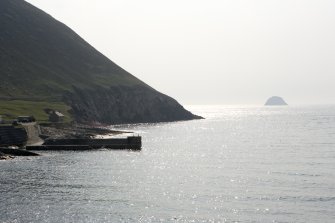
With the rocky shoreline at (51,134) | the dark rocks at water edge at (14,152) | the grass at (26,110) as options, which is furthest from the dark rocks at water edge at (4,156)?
the grass at (26,110)

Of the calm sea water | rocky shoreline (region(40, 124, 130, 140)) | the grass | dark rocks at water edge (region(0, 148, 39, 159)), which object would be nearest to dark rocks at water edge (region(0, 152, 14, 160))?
dark rocks at water edge (region(0, 148, 39, 159))

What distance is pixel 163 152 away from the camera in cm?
12025

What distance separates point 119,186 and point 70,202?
38.8ft

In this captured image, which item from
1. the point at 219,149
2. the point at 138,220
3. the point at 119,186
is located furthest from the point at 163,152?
the point at 138,220

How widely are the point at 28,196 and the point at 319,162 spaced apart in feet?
189

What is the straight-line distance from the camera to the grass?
158125mm

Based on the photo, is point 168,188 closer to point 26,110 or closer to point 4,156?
point 4,156

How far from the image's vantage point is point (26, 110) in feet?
571

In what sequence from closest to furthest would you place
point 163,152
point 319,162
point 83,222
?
point 83,222 < point 319,162 < point 163,152

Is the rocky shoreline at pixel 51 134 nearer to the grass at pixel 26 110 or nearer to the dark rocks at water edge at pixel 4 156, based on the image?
the dark rocks at water edge at pixel 4 156

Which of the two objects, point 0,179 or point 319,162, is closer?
point 0,179

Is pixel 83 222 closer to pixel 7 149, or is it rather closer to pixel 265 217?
pixel 265 217

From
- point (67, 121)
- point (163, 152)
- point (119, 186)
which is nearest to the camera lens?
point (119, 186)

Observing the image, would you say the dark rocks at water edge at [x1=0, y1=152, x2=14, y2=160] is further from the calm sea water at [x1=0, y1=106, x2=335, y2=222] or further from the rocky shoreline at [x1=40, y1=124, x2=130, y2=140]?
the rocky shoreline at [x1=40, y1=124, x2=130, y2=140]
